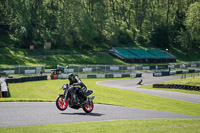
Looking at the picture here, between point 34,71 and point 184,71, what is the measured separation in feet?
106

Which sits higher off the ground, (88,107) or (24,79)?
(24,79)

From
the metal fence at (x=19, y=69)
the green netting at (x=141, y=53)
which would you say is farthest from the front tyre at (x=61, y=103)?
the green netting at (x=141, y=53)

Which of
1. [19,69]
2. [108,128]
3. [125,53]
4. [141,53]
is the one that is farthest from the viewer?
[141,53]

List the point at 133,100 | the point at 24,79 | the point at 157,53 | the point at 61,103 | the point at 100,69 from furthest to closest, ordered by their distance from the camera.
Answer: the point at 157,53, the point at 100,69, the point at 24,79, the point at 133,100, the point at 61,103

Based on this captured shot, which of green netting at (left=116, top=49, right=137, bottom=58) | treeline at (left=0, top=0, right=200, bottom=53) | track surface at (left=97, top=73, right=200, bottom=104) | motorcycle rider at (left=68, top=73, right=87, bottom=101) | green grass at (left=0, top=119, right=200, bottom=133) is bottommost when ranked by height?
track surface at (left=97, top=73, right=200, bottom=104)

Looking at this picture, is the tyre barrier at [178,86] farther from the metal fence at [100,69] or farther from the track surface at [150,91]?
the metal fence at [100,69]

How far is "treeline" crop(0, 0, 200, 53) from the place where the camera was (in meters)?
69.4

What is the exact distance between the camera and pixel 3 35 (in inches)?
Result: 2707

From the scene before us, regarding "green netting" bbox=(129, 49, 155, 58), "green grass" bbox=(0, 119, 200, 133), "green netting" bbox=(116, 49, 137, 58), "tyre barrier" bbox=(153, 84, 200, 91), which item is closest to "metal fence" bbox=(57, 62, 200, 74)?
"green netting" bbox=(116, 49, 137, 58)

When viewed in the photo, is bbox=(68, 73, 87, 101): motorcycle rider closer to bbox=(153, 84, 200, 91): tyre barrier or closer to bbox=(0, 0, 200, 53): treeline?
bbox=(153, 84, 200, 91): tyre barrier

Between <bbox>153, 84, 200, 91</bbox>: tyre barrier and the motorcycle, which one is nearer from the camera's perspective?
the motorcycle

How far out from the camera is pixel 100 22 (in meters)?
82.1

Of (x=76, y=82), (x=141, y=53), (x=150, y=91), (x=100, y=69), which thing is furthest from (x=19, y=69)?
(x=141, y=53)

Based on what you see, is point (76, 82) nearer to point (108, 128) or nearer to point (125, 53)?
point (108, 128)
